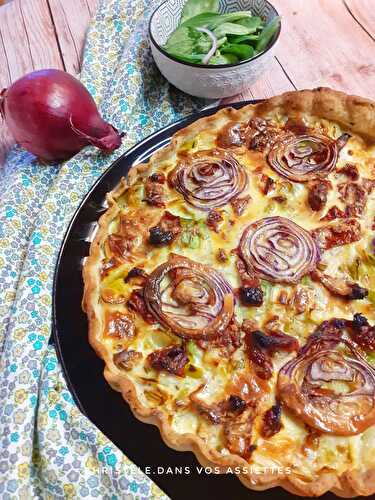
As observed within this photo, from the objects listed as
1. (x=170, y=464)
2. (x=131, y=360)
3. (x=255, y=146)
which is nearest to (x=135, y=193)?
(x=255, y=146)

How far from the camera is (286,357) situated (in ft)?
7.30

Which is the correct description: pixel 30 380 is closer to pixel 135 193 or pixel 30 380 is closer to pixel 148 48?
pixel 135 193

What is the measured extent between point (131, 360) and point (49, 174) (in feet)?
4.66

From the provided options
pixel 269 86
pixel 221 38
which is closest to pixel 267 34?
pixel 221 38

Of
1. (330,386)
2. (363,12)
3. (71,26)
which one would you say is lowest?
(330,386)

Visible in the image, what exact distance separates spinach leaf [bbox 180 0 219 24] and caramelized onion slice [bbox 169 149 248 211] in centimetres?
124

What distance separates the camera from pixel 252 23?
3.39 m

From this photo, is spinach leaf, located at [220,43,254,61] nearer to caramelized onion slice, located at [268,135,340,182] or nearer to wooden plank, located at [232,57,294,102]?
wooden plank, located at [232,57,294,102]

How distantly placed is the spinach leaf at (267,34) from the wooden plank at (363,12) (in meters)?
0.98

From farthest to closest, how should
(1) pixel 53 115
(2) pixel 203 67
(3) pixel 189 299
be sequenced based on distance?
(2) pixel 203 67 < (1) pixel 53 115 < (3) pixel 189 299

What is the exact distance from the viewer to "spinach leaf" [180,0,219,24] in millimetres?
3506

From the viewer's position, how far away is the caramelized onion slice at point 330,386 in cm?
203

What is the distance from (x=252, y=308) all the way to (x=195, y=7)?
6.87ft

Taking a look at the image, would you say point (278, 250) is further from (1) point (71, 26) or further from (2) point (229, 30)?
(1) point (71, 26)
